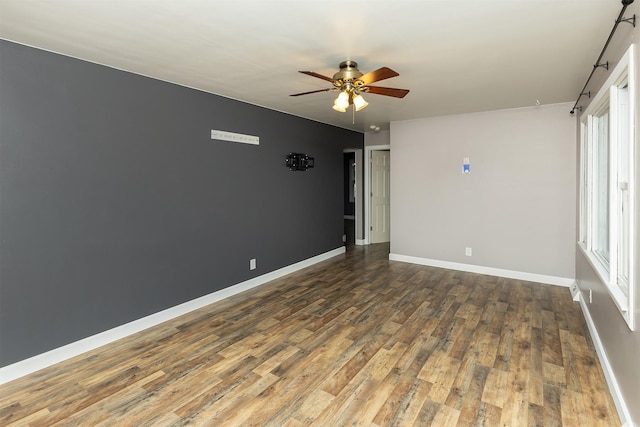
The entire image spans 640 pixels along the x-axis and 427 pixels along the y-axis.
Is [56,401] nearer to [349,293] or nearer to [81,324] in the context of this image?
[81,324]

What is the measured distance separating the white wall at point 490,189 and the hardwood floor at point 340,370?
1.00 metres

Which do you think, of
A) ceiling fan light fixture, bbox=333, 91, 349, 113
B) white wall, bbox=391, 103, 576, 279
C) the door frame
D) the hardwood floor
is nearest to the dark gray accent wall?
the hardwood floor

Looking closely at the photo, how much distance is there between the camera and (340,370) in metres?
2.48

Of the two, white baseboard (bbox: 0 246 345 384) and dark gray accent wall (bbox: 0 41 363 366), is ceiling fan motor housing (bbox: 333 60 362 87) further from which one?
white baseboard (bbox: 0 246 345 384)

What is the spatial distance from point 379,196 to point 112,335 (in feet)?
17.9

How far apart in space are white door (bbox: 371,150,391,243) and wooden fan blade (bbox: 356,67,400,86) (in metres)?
4.43

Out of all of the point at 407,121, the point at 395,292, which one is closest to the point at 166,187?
the point at 395,292

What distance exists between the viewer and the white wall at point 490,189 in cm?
438

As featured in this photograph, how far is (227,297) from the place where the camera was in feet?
13.3

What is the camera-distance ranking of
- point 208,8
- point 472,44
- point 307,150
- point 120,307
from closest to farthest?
point 208,8
point 472,44
point 120,307
point 307,150

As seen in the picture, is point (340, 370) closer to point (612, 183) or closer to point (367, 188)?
point (612, 183)

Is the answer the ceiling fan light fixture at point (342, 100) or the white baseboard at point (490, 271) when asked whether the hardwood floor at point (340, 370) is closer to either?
the white baseboard at point (490, 271)

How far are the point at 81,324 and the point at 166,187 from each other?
4.59 feet

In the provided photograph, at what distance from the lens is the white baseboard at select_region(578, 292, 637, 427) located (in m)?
1.88
